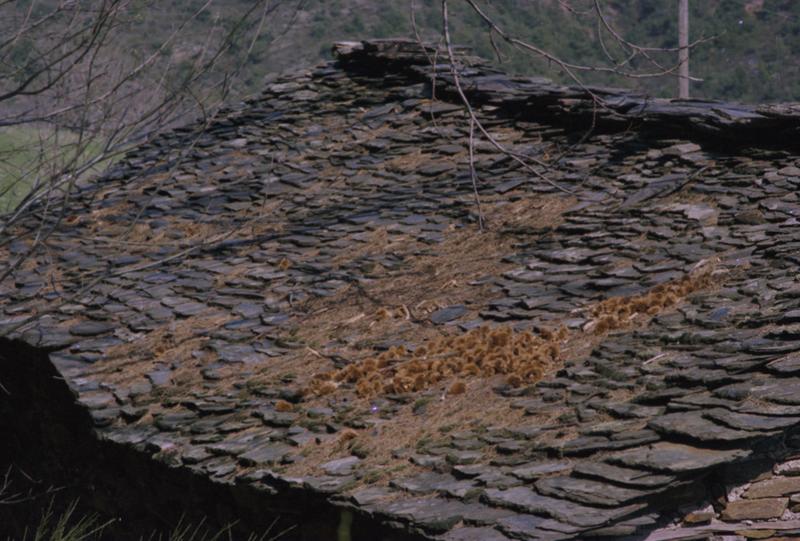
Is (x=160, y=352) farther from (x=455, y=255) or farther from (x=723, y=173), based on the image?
(x=723, y=173)

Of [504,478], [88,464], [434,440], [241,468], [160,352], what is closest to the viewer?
[504,478]

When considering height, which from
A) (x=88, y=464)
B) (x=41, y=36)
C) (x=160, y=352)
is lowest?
(x=88, y=464)

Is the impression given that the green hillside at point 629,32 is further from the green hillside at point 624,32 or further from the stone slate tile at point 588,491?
the stone slate tile at point 588,491

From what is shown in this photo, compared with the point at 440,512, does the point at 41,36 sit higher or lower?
higher

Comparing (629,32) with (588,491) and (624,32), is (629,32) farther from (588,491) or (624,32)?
(588,491)

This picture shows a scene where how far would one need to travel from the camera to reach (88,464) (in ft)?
27.5

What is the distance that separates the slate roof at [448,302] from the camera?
16.3ft

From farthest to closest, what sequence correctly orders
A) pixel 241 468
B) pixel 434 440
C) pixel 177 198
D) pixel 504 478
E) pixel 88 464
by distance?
1. pixel 177 198
2. pixel 88 464
3. pixel 241 468
4. pixel 434 440
5. pixel 504 478

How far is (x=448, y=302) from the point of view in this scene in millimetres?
7520

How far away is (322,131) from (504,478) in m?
6.52

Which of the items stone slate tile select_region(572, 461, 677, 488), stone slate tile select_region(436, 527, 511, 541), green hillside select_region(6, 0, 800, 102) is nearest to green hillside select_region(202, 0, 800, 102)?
green hillside select_region(6, 0, 800, 102)

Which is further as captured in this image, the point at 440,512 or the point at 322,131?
the point at 322,131

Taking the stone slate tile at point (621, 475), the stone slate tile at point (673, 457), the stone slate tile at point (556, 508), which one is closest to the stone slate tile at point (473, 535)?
the stone slate tile at point (556, 508)

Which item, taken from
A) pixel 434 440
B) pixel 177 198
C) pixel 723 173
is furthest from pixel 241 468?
pixel 177 198
